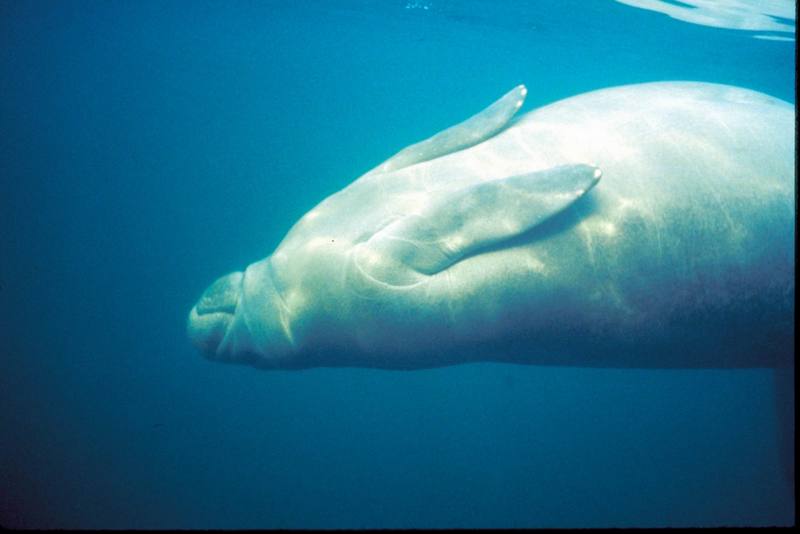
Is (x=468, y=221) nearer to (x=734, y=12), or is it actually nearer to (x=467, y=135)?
(x=467, y=135)

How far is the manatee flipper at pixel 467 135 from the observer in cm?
535

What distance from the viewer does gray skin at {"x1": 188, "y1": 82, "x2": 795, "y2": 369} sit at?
14.5ft

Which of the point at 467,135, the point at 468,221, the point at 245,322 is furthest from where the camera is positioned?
→ the point at 245,322

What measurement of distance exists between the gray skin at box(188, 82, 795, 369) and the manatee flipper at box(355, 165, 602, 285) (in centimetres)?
1

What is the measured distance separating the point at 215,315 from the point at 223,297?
221 millimetres

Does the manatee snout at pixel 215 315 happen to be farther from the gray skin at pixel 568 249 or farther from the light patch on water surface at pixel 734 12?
the light patch on water surface at pixel 734 12

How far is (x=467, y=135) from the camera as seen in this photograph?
540 centimetres

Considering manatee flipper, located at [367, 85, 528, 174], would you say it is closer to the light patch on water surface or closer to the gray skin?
the gray skin

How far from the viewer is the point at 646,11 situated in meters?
18.1

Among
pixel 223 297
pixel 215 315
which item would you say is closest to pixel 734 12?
pixel 223 297

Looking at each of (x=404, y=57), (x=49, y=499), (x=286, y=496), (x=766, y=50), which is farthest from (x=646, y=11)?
(x=404, y=57)

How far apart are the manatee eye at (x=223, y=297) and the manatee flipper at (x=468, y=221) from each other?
1886 mm

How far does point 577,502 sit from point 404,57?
39869 mm

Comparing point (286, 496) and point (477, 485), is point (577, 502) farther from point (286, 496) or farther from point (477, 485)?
point (286, 496)
